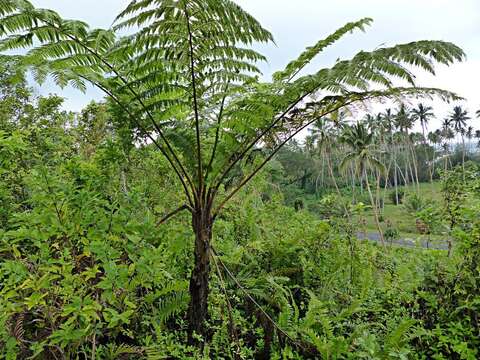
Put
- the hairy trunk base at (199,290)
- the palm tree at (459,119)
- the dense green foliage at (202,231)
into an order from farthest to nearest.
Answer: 1. the palm tree at (459,119)
2. the hairy trunk base at (199,290)
3. the dense green foliage at (202,231)

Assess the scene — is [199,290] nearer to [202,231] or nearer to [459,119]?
[202,231]

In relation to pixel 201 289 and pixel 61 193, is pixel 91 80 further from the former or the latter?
pixel 201 289

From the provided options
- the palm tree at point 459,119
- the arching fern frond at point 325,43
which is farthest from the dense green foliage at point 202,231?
the palm tree at point 459,119

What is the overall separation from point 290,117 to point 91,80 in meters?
1.45

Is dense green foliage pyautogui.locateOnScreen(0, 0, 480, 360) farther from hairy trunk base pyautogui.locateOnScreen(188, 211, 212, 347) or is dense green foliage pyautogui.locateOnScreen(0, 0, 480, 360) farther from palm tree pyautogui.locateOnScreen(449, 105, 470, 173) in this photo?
palm tree pyautogui.locateOnScreen(449, 105, 470, 173)

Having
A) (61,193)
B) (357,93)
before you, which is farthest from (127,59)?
(357,93)

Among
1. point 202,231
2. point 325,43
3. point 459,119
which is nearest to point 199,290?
point 202,231

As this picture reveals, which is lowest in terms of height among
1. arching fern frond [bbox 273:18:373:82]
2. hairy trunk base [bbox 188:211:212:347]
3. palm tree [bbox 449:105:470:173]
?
hairy trunk base [bbox 188:211:212:347]

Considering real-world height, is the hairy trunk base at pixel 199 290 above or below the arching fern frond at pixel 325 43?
below

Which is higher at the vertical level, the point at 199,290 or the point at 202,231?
the point at 202,231

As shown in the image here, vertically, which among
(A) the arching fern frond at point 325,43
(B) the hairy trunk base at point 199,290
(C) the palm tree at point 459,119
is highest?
(C) the palm tree at point 459,119

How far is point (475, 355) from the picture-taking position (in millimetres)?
2223

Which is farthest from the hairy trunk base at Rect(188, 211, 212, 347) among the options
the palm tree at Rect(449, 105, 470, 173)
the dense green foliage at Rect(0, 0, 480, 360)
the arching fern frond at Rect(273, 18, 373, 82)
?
the palm tree at Rect(449, 105, 470, 173)

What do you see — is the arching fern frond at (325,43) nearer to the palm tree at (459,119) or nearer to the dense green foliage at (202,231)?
the dense green foliage at (202,231)
